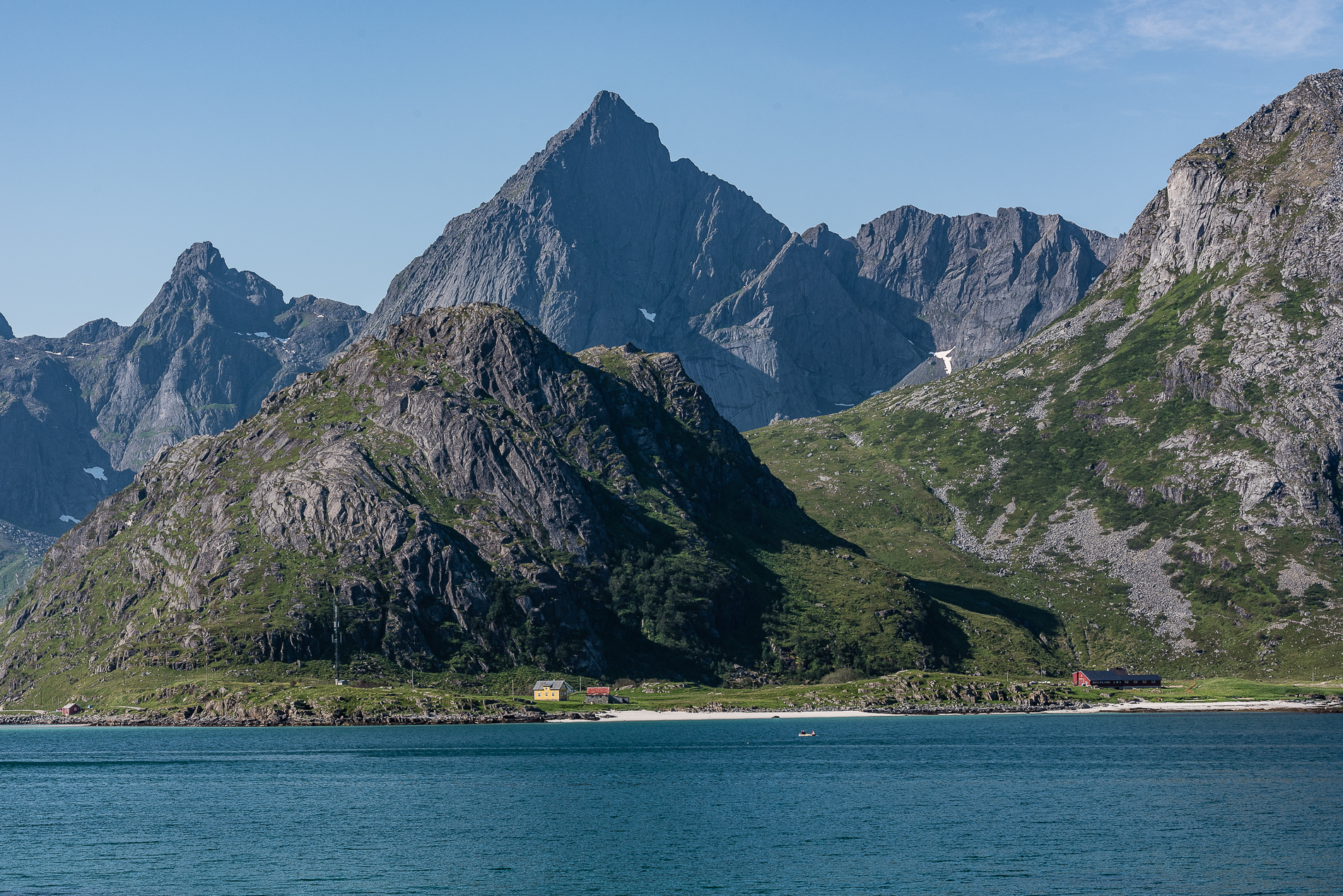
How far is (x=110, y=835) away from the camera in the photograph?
348 feet

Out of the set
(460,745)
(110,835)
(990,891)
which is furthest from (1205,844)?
(460,745)

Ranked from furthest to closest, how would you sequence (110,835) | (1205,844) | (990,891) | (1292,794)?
(1292,794)
(110,835)
(1205,844)
(990,891)

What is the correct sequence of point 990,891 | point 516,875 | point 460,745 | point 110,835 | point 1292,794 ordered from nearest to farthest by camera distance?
1. point 990,891
2. point 516,875
3. point 110,835
4. point 1292,794
5. point 460,745

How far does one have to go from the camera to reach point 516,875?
85.3 m

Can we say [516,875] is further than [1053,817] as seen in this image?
No

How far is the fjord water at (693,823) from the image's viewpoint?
3287 inches

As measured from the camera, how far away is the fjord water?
83500 mm

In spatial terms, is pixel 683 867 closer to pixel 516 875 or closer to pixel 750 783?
pixel 516 875

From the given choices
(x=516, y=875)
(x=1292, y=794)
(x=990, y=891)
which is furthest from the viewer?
(x=1292, y=794)

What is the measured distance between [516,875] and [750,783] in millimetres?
59185

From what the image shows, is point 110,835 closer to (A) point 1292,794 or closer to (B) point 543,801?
(B) point 543,801

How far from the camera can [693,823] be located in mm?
109938

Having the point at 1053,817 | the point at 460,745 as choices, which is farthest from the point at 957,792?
the point at 460,745

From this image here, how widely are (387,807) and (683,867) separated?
45.5 metres
